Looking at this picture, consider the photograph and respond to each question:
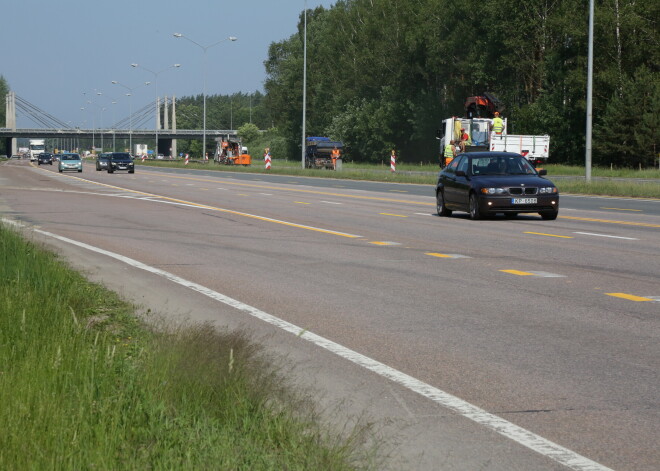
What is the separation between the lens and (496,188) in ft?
76.2

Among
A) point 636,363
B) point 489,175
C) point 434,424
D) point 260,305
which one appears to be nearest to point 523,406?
point 434,424

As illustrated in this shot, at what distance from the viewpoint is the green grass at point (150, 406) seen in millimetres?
4512

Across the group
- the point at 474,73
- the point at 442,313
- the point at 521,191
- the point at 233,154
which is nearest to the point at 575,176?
the point at 474,73

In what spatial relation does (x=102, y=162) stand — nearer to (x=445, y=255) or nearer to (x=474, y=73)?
(x=474, y=73)

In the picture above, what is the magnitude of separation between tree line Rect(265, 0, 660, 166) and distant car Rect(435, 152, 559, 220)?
39.6 metres

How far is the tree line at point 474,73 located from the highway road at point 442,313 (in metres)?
44.7

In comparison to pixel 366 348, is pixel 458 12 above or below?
above

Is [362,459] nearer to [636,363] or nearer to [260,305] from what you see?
[636,363]

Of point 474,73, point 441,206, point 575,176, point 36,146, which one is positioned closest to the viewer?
point 441,206

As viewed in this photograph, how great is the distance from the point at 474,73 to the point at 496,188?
62.6 metres

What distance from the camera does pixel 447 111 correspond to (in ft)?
307

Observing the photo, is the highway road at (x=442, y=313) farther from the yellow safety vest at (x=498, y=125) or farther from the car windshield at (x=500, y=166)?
the yellow safety vest at (x=498, y=125)

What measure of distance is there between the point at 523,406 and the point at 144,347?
2.45m

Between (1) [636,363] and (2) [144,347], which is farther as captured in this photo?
(1) [636,363]
